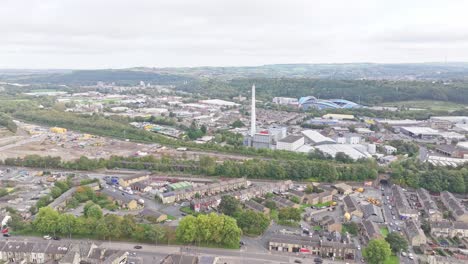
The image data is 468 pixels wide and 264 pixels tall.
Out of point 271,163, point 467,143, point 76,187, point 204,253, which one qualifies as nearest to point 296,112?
point 467,143

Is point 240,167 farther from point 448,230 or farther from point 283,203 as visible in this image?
point 448,230

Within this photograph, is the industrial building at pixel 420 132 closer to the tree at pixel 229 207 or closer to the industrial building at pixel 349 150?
the industrial building at pixel 349 150

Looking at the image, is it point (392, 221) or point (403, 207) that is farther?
point (403, 207)

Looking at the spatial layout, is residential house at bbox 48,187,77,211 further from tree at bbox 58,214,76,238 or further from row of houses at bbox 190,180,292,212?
row of houses at bbox 190,180,292,212

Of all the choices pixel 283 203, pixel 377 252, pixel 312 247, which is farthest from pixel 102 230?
pixel 377 252

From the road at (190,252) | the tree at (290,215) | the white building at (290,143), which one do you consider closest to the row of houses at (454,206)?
the tree at (290,215)

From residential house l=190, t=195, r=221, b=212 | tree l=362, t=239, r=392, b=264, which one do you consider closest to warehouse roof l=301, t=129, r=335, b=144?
residential house l=190, t=195, r=221, b=212

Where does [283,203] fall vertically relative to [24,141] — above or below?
above

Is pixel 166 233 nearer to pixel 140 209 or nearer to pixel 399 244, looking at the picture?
pixel 140 209
